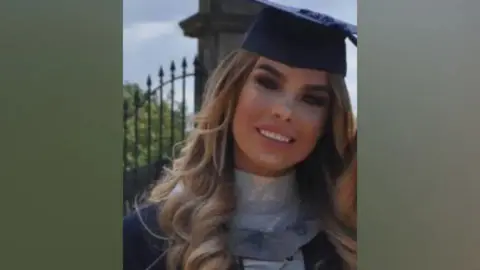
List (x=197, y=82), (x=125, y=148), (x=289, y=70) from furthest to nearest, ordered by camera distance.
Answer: (x=289, y=70), (x=197, y=82), (x=125, y=148)

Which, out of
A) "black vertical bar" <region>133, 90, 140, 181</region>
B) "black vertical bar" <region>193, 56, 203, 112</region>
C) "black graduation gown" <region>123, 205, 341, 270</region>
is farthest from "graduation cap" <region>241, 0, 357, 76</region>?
"black graduation gown" <region>123, 205, 341, 270</region>

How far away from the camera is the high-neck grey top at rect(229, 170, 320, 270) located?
9.96ft

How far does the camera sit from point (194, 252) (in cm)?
296

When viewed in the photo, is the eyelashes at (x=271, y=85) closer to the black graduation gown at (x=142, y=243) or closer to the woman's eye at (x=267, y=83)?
the woman's eye at (x=267, y=83)

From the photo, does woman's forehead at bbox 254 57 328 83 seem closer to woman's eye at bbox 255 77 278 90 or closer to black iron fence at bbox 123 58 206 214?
woman's eye at bbox 255 77 278 90

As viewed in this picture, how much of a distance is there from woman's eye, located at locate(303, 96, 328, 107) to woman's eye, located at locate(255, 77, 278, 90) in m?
0.11

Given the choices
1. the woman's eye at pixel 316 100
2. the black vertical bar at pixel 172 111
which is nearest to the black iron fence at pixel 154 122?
the black vertical bar at pixel 172 111

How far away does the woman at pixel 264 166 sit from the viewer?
296cm

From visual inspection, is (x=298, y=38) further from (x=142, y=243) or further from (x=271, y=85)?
(x=142, y=243)

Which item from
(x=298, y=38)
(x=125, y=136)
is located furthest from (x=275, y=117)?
(x=125, y=136)

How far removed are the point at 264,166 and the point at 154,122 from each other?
41 centimetres

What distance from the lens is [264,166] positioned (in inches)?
122
